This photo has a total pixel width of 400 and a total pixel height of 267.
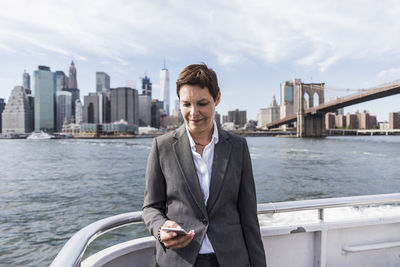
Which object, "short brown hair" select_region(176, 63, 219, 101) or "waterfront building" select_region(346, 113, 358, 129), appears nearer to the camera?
"short brown hair" select_region(176, 63, 219, 101)

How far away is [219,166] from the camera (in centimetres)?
99

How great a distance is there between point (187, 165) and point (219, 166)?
115mm

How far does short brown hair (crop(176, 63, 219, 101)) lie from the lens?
95cm

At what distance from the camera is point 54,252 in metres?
4.25

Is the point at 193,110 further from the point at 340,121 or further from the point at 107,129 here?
the point at 340,121

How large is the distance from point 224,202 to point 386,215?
1.23 meters

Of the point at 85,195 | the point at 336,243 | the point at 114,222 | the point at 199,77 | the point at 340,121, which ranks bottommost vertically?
the point at 85,195

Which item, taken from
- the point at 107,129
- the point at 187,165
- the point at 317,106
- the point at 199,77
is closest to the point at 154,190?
the point at 187,165

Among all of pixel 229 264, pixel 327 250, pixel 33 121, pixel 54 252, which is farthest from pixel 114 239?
pixel 33 121

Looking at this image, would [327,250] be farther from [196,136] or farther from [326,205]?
[196,136]

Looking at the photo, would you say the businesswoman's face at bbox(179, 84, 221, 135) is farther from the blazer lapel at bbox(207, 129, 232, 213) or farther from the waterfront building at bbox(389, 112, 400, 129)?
the waterfront building at bbox(389, 112, 400, 129)

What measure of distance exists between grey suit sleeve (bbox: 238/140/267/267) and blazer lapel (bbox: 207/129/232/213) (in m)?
0.09

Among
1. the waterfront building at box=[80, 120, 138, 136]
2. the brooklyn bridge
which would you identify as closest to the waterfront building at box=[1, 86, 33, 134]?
the waterfront building at box=[80, 120, 138, 136]

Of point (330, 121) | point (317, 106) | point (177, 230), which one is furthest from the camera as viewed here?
point (330, 121)
